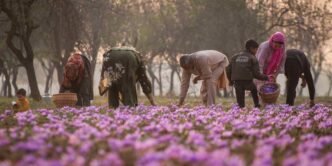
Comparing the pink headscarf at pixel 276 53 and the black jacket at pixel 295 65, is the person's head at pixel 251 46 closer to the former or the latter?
the pink headscarf at pixel 276 53

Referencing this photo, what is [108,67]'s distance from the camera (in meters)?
13.1

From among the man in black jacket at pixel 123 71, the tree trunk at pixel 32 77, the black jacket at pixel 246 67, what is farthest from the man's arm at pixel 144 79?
the tree trunk at pixel 32 77

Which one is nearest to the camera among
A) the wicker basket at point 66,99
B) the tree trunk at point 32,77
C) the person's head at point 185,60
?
the wicker basket at point 66,99

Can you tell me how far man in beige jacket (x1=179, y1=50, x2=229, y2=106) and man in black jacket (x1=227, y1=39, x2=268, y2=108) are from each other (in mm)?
963

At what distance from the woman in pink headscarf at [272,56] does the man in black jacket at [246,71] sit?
665 mm

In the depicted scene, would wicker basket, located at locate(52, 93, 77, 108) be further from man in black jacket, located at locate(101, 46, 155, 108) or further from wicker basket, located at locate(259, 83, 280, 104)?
wicker basket, located at locate(259, 83, 280, 104)

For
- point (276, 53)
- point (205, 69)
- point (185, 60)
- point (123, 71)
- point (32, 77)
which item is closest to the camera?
point (123, 71)

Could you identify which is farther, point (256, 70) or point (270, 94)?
point (270, 94)

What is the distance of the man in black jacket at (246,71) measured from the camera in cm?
1266

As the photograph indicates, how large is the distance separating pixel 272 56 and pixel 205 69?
153cm

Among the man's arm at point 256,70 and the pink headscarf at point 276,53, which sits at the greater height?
the pink headscarf at point 276,53

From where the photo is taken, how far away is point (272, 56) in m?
13.6

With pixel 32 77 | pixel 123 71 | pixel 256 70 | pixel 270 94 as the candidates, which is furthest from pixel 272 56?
pixel 32 77

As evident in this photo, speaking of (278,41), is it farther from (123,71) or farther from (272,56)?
(123,71)
